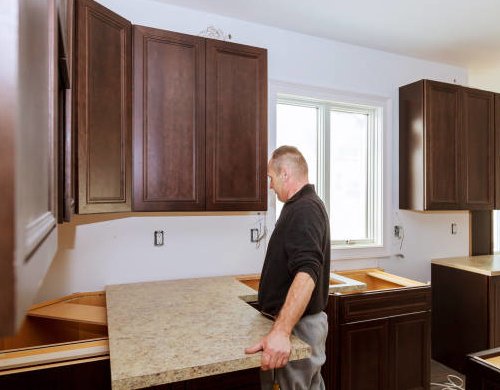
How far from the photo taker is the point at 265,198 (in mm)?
2248

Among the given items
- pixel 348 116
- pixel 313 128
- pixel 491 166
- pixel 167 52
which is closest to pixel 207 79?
pixel 167 52

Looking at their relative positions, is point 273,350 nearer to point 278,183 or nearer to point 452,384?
point 278,183

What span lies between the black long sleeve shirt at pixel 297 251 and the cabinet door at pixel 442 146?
1605 millimetres

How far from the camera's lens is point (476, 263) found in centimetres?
311

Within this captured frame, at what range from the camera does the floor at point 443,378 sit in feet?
8.88

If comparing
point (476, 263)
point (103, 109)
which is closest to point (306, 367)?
point (103, 109)

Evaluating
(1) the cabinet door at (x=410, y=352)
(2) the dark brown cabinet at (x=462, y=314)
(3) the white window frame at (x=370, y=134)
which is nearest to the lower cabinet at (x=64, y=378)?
(3) the white window frame at (x=370, y=134)

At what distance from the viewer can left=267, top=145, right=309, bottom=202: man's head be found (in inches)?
69.2

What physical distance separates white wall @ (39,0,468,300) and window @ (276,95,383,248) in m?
0.15

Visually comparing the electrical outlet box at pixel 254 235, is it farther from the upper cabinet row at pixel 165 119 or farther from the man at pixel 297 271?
the man at pixel 297 271

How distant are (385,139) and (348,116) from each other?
365mm

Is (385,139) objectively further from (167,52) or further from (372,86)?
(167,52)

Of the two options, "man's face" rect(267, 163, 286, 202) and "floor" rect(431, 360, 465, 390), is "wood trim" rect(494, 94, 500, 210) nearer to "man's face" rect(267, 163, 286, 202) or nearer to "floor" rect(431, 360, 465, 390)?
"floor" rect(431, 360, 465, 390)

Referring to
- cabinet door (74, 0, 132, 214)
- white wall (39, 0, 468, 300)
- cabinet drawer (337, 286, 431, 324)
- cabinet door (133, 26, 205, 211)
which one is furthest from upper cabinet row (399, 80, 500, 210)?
cabinet door (74, 0, 132, 214)
